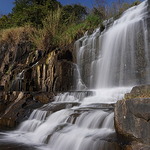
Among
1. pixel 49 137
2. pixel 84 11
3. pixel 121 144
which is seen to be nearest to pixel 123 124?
pixel 121 144

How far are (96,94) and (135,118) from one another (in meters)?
3.92

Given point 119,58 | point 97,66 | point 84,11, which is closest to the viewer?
point 119,58

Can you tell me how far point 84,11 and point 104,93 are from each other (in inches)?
545

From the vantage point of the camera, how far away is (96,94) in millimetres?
6965

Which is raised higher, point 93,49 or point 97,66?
point 93,49

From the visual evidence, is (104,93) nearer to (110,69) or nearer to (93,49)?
(110,69)

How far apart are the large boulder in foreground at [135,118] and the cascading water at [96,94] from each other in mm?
267

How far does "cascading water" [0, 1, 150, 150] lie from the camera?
4070mm

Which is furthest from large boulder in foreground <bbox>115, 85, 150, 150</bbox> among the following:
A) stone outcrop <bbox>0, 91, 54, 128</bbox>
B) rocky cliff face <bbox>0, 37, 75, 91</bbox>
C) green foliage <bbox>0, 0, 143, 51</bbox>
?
green foliage <bbox>0, 0, 143, 51</bbox>

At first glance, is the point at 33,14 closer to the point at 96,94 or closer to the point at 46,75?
the point at 46,75

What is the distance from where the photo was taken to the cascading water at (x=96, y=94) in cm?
407

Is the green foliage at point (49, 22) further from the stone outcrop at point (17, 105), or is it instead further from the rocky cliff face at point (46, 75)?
the stone outcrop at point (17, 105)

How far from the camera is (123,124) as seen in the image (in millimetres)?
3279

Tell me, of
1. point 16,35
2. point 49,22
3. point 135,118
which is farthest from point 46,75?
point 135,118
